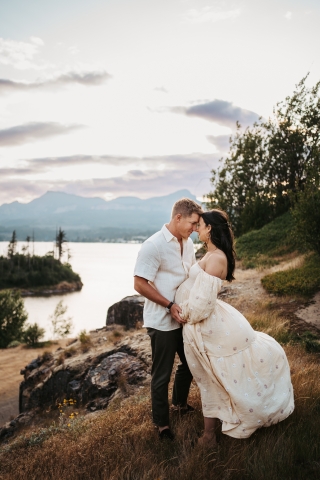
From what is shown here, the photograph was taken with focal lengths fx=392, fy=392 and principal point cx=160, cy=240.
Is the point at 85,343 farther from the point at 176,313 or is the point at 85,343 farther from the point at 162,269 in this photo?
the point at 176,313

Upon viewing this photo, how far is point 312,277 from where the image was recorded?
12461 millimetres

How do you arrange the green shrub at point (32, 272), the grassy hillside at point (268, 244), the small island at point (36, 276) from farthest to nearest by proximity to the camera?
the green shrub at point (32, 272) → the small island at point (36, 276) → the grassy hillside at point (268, 244)

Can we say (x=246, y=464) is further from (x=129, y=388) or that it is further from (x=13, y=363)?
(x=13, y=363)

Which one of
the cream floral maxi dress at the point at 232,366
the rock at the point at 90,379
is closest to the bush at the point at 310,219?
the rock at the point at 90,379

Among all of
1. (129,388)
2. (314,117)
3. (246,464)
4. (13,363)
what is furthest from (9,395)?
(314,117)

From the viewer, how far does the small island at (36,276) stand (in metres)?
91.9

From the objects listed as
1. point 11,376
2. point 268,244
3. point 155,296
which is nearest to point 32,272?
point 11,376

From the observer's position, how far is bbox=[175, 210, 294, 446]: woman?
3805mm

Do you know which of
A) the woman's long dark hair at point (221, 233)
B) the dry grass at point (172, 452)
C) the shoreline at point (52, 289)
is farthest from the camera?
the shoreline at point (52, 289)

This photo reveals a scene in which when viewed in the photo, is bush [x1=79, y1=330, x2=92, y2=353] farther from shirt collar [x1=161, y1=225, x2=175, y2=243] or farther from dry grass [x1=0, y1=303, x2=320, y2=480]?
shirt collar [x1=161, y1=225, x2=175, y2=243]

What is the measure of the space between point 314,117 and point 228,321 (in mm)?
24500

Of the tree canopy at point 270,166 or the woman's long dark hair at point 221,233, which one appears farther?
the tree canopy at point 270,166

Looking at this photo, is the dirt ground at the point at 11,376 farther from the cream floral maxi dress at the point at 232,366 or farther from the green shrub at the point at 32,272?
the green shrub at the point at 32,272

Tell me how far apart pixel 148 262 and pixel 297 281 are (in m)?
9.35
